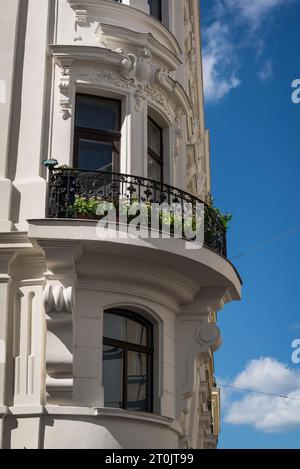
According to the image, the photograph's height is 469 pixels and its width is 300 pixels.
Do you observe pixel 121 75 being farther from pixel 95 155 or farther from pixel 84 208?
pixel 84 208

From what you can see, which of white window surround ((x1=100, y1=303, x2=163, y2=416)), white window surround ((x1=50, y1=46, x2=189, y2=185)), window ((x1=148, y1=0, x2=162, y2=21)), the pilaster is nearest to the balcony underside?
the pilaster

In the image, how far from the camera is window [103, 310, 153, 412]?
13297 mm

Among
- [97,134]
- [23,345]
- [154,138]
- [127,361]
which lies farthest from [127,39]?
[23,345]

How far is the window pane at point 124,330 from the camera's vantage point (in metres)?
13.5

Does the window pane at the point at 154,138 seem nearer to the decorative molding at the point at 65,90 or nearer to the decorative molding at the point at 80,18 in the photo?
the decorative molding at the point at 65,90

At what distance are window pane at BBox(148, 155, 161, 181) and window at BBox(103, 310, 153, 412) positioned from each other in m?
3.00

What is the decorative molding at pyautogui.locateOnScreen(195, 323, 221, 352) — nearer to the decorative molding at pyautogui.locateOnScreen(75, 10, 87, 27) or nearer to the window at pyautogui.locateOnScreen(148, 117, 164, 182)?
the window at pyautogui.locateOnScreen(148, 117, 164, 182)

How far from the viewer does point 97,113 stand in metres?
14.9

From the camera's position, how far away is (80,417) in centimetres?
1229

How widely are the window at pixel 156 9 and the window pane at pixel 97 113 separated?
280cm

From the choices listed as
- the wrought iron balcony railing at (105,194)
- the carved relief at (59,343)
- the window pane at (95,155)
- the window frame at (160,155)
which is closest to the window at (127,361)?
the carved relief at (59,343)
